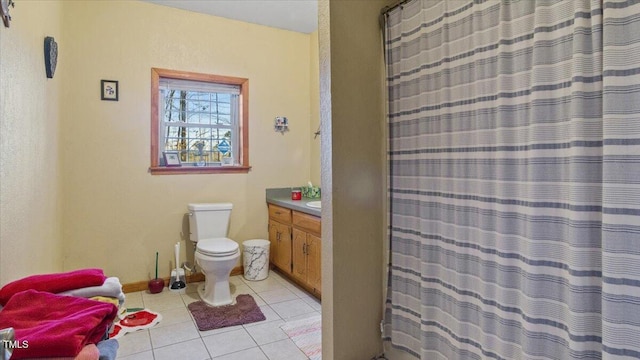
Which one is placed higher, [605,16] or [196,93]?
[196,93]

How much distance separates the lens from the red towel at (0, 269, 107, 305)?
1340mm

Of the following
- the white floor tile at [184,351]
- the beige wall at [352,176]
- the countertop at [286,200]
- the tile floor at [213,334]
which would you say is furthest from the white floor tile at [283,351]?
the countertop at [286,200]

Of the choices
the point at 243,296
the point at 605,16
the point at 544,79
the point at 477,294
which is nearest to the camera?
the point at 605,16

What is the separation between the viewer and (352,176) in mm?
1962

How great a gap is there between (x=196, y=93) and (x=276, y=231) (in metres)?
1.64

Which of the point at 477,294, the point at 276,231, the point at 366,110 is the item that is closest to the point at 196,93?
the point at 276,231

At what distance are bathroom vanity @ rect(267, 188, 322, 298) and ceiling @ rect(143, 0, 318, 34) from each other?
5.87 ft

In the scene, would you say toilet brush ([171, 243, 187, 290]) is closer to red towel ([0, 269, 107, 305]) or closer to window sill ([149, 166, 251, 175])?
window sill ([149, 166, 251, 175])

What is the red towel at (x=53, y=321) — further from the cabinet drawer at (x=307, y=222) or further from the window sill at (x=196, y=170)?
the window sill at (x=196, y=170)

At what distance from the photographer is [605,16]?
3.43 ft

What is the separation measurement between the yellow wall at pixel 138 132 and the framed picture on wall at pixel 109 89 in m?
0.04

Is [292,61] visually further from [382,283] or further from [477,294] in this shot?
[477,294]

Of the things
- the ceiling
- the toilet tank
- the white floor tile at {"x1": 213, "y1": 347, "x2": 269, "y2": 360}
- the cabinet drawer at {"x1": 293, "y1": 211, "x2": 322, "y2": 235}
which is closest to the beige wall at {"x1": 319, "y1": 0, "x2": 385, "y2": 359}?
the white floor tile at {"x1": 213, "y1": 347, "x2": 269, "y2": 360}

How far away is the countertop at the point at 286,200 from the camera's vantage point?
3.07m
